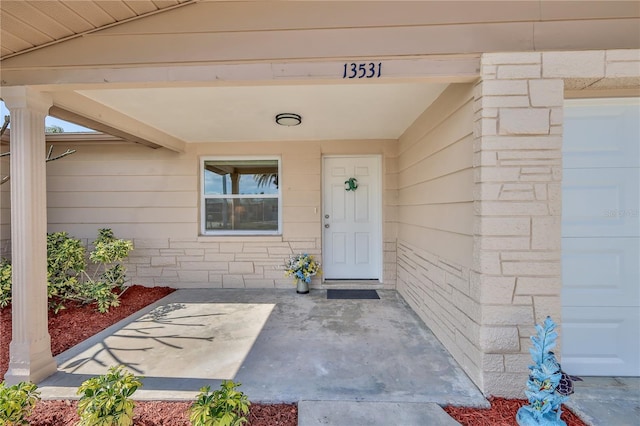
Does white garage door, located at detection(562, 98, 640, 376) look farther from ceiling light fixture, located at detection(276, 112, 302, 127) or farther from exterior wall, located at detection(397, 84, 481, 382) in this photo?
ceiling light fixture, located at detection(276, 112, 302, 127)

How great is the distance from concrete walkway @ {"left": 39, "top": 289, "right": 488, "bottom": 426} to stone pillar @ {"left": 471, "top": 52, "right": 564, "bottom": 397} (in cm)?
37

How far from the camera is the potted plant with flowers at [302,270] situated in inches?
155

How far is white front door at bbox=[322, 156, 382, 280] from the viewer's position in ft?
14.1

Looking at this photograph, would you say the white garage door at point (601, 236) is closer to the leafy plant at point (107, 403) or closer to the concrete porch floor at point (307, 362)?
the concrete porch floor at point (307, 362)

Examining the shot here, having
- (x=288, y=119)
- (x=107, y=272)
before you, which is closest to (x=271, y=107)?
(x=288, y=119)

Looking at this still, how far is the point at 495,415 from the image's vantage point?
5.36 ft

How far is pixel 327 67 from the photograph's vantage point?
6.39 feet

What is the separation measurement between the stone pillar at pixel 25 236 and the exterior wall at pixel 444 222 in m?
3.05

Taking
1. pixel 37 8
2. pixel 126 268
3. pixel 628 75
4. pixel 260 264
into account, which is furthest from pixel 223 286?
pixel 628 75

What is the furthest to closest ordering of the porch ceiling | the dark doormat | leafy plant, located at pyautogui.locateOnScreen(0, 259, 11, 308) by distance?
the dark doormat, leafy plant, located at pyautogui.locateOnScreen(0, 259, 11, 308), the porch ceiling

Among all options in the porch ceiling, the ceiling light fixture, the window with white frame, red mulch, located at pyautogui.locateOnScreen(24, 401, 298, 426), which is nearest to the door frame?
the porch ceiling

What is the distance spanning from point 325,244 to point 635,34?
3.56m

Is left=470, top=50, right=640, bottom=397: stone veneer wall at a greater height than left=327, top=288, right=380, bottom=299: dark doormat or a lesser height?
greater

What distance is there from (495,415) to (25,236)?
328cm
